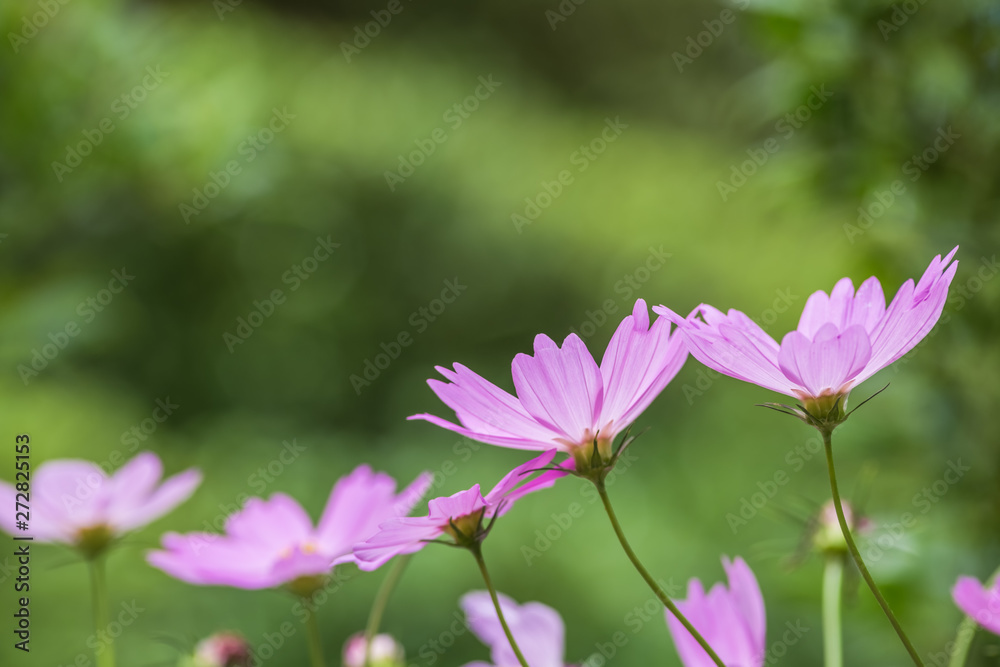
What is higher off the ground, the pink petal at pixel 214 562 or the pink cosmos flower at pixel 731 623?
the pink petal at pixel 214 562

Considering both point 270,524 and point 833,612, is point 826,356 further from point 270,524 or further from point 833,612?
point 270,524

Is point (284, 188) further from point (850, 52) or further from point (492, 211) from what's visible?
→ point (850, 52)

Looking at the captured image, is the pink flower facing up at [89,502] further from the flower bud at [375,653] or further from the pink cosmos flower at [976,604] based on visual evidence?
the pink cosmos flower at [976,604]

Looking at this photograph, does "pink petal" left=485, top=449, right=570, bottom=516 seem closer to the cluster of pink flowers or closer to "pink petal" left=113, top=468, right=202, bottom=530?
the cluster of pink flowers

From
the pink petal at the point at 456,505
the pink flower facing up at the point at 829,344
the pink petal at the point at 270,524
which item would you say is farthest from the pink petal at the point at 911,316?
the pink petal at the point at 270,524

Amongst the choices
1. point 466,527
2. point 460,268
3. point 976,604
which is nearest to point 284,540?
point 466,527

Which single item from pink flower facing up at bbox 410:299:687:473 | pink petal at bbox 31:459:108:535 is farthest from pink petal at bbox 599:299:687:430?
pink petal at bbox 31:459:108:535
